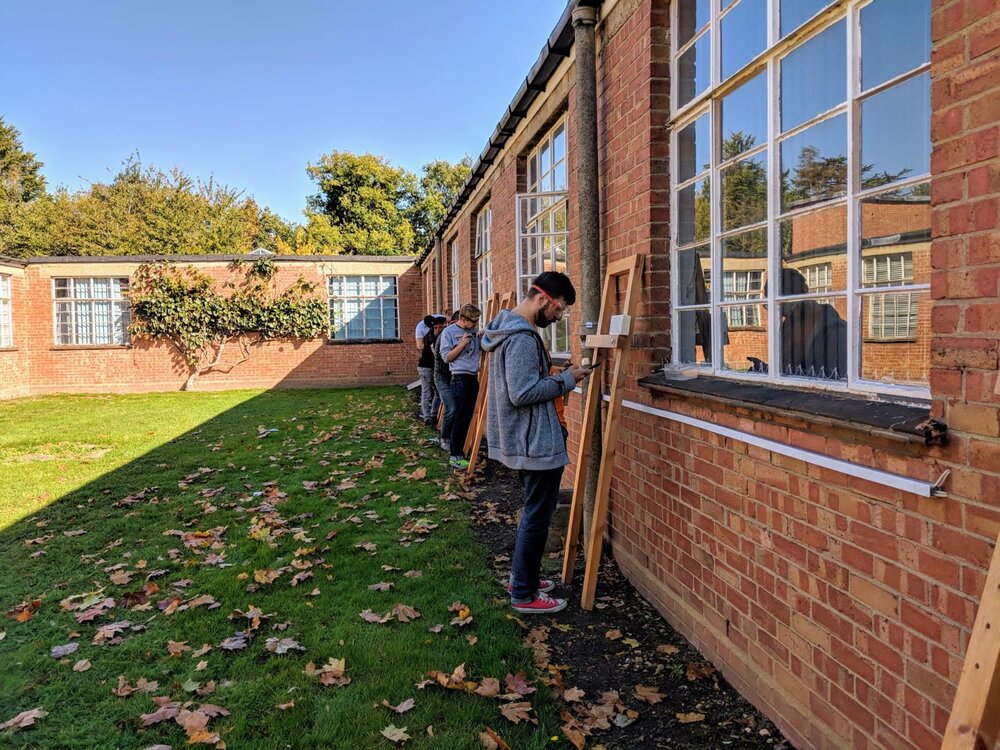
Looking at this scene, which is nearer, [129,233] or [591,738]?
[591,738]

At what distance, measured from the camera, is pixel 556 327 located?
24.9 ft

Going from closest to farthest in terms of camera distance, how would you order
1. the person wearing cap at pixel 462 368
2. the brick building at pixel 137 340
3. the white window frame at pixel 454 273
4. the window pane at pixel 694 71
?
the window pane at pixel 694 71 → the person wearing cap at pixel 462 368 → the white window frame at pixel 454 273 → the brick building at pixel 137 340

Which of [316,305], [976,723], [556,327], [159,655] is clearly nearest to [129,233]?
[316,305]

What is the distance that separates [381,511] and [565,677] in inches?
132

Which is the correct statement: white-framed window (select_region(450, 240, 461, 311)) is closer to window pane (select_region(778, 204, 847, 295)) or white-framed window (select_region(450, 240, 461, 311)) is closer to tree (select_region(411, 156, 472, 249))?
window pane (select_region(778, 204, 847, 295))

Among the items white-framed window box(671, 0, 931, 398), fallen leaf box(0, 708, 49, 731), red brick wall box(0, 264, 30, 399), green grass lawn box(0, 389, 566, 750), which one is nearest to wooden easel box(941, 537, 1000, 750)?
white-framed window box(671, 0, 931, 398)

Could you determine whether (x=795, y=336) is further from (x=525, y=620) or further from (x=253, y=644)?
(x=253, y=644)

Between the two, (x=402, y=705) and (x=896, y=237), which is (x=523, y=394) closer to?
(x=402, y=705)

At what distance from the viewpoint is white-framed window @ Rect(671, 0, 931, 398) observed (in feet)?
7.69

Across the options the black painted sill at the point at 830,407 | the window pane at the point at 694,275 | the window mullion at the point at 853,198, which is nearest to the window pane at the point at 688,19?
the window pane at the point at 694,275

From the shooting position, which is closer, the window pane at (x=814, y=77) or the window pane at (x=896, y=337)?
the window pane at (x=896, y=337)

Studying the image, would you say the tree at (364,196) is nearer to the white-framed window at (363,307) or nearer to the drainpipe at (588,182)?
the white-framed window at (363,307)

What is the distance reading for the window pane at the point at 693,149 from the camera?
375cm

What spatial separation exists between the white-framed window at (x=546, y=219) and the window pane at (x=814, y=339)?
3.80m
